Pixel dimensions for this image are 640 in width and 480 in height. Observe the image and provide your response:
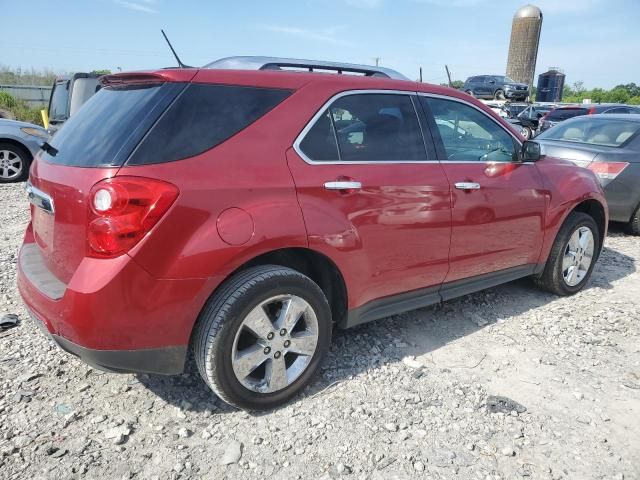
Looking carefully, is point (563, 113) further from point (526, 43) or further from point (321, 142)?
point (526, 43)

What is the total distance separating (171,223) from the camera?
2182mm

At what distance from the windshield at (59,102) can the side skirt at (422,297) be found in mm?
8491

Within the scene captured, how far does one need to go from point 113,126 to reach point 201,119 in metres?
0.41

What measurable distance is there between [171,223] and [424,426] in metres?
1.63

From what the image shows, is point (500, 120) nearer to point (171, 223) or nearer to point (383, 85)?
point (383, 85)

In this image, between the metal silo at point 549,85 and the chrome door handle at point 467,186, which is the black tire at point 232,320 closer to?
the chrome door handle at point 467,186

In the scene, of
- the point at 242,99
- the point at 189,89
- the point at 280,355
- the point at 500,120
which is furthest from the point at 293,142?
the point at 500,120

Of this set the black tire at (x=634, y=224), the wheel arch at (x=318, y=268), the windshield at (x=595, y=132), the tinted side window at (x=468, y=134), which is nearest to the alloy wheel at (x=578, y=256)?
the tinted side window at (x=468, y=134)

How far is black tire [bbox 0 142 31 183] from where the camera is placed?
8.60 metres

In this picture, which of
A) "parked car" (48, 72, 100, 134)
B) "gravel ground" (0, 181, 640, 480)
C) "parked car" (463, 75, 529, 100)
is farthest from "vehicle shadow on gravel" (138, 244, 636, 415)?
"parked car" (463, 75, 529, 100)

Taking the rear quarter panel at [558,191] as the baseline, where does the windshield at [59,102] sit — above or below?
above

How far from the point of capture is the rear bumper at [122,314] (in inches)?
84.4

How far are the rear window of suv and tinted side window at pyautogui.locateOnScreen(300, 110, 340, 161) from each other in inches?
Answer: 9.7

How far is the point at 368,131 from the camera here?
297 cm
